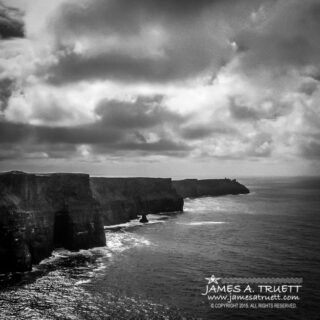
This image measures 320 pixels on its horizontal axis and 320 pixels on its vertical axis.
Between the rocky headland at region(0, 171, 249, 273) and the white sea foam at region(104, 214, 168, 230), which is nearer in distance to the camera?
the rocky headland at region(0, 171, 249, 273)

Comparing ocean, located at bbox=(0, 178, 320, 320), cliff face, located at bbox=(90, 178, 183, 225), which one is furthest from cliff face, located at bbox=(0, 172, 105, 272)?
cliff face, located at bbox=(90, 178, 183, 225)

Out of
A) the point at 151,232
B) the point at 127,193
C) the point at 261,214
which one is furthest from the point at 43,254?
the point at 261,214

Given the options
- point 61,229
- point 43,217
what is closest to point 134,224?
point 61,229

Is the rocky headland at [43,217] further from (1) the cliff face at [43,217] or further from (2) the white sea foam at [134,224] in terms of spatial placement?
(2) the white sea foam at [134,224]

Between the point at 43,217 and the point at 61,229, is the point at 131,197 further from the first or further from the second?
the point at 43,217

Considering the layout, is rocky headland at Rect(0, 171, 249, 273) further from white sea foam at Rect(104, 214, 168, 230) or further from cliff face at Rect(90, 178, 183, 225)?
cliff face at Rect(90, 178, 183, 225)

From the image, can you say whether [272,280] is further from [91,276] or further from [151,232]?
[151,232]
